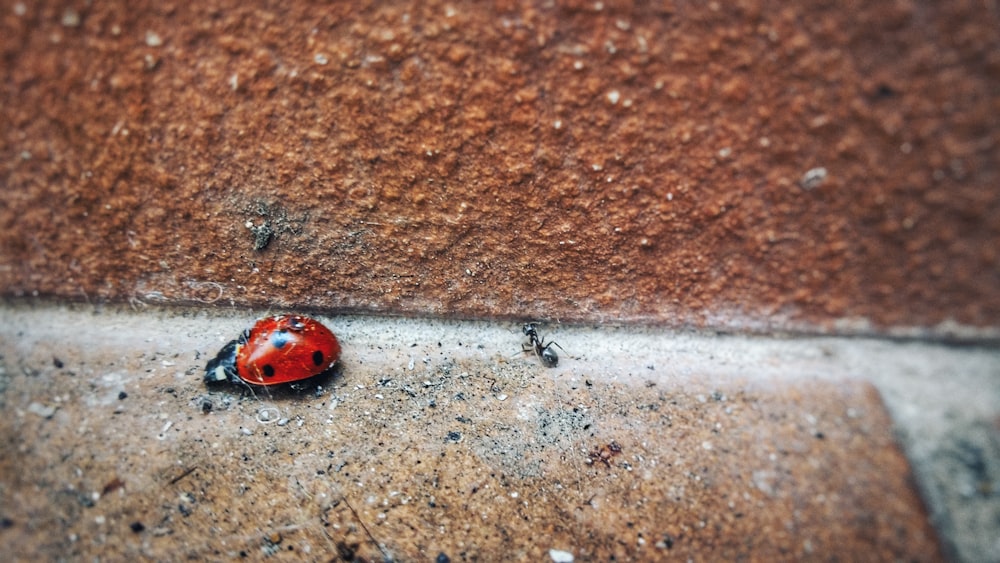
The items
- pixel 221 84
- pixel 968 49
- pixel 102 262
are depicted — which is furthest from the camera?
pixel 102 262

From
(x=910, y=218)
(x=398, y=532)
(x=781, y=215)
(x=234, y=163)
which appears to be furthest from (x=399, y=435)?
(x=910, y=218)

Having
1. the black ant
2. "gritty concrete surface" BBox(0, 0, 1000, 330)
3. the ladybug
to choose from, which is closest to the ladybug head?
the ladybug

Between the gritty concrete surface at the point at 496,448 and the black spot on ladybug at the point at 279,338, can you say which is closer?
the gritty concrete surface at the point at 496,448

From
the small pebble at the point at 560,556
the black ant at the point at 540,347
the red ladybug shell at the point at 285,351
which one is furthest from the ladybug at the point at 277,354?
the small pebble at the point at 560,556

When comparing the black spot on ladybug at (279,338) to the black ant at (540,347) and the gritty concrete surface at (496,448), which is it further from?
the black ant at (540,347)

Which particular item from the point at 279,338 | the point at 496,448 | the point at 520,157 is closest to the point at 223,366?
the point at 279,338

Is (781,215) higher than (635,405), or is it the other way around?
(781,215)

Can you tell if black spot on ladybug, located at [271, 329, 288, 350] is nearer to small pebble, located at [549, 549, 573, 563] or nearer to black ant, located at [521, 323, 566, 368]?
black ant, located at [521, 323, 566, 368]

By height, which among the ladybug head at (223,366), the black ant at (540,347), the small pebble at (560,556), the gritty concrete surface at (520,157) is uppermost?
the gritty concrete surface at (520,157)

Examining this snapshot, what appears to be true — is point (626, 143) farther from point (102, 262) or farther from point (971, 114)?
point (102, 262)
